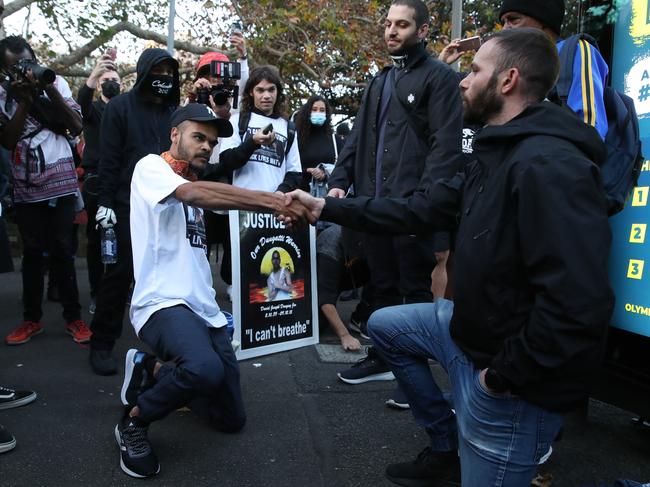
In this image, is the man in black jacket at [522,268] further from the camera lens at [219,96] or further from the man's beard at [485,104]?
the camera lens at [219,96]

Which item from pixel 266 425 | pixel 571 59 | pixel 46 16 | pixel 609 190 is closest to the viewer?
pixel 609 190

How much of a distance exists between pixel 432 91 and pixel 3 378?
3230mm

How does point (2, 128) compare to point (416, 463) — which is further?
point (2, 128)

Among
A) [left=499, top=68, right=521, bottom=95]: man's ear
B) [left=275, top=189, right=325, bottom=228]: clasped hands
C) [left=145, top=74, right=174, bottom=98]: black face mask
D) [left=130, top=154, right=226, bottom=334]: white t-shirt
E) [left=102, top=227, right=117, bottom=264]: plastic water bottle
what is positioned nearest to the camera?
[left=499, top=68, right=521, bottom=95]: man's ear

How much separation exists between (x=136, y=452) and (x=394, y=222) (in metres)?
1.54

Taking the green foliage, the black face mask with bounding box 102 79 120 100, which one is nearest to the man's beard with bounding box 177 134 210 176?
the black face mask with bounding box 102 79 120 100

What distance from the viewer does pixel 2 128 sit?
12.5 ft

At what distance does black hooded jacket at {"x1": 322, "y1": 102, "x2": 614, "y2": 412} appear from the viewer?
1.70 metres

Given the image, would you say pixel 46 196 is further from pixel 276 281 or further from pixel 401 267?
pixel 401 267

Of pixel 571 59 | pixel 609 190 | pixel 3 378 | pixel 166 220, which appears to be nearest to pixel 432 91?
pixel 571 59

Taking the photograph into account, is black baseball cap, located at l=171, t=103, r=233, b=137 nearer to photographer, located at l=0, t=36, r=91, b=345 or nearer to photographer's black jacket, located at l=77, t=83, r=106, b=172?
photographer, located at l=0, t=36, r=91, b=345

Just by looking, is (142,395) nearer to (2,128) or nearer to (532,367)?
(532,367)

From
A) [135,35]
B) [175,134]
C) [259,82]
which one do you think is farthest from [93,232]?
[135,35]

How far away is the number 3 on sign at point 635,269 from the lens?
2712 millimetres
